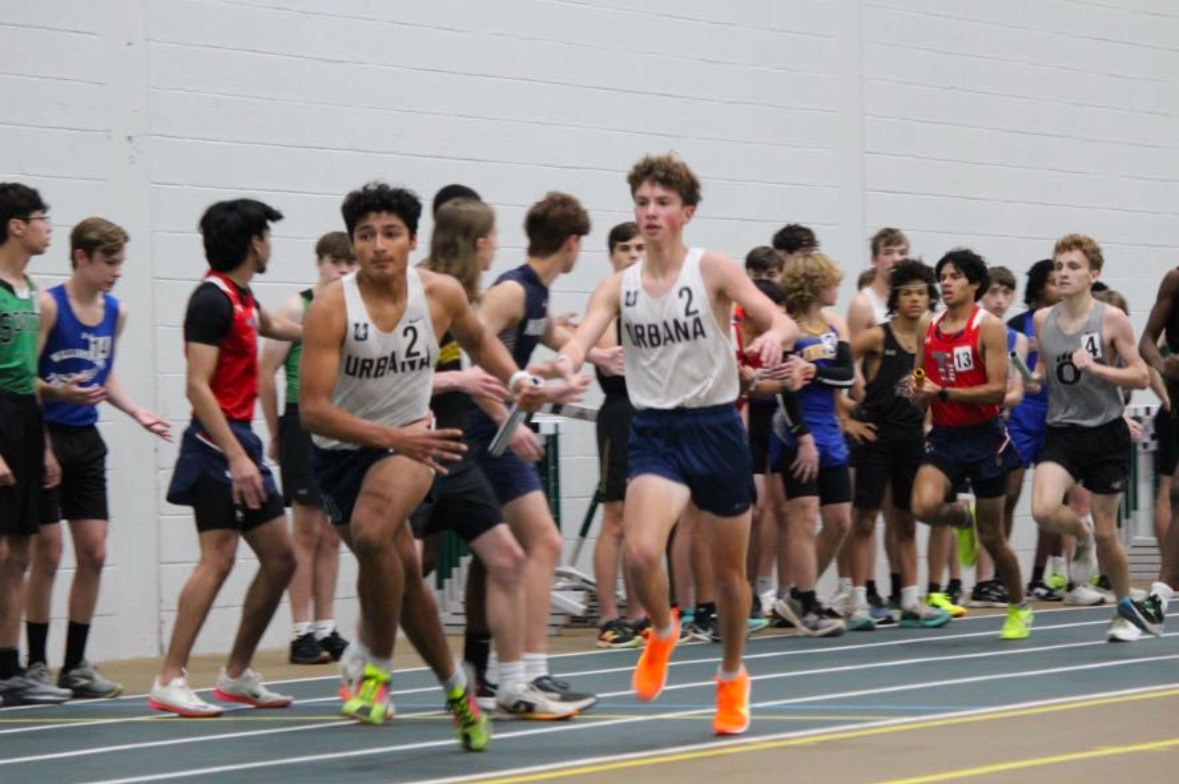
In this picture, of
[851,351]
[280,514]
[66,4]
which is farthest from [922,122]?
[280,514]

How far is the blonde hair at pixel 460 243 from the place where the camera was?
8.68 m

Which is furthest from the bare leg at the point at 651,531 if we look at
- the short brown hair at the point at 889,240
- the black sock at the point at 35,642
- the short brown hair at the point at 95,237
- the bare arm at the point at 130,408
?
the short brown hair at the point at 889,240

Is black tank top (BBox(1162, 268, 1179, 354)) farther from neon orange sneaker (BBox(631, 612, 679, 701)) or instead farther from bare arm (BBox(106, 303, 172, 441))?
bare arm (BBox(106, 303, 172, 441))

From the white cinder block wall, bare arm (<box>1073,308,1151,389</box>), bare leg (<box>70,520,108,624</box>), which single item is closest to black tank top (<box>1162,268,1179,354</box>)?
bare arm (<box>1073,308,1151,389</box>)

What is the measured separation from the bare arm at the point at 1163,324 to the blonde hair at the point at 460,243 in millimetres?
4399

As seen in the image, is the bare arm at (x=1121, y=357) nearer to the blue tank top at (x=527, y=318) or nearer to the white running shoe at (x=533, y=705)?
the blue tank top at (x=527, y=318)

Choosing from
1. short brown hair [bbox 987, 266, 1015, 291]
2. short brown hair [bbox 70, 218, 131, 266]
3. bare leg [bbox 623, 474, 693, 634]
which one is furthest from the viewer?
short brown hair [bbox 987, 266, 1015, 291]

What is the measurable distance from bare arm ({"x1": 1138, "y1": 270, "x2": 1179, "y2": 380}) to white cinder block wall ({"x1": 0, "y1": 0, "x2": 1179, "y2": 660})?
3.97m

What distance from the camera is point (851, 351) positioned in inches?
496

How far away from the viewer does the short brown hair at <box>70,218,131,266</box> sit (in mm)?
9898

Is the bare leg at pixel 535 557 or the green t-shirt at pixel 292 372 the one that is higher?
the green t-shirt at pixel 292 372

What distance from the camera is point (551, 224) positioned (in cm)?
911

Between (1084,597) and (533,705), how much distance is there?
6617mm

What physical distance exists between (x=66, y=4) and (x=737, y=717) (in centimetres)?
630
